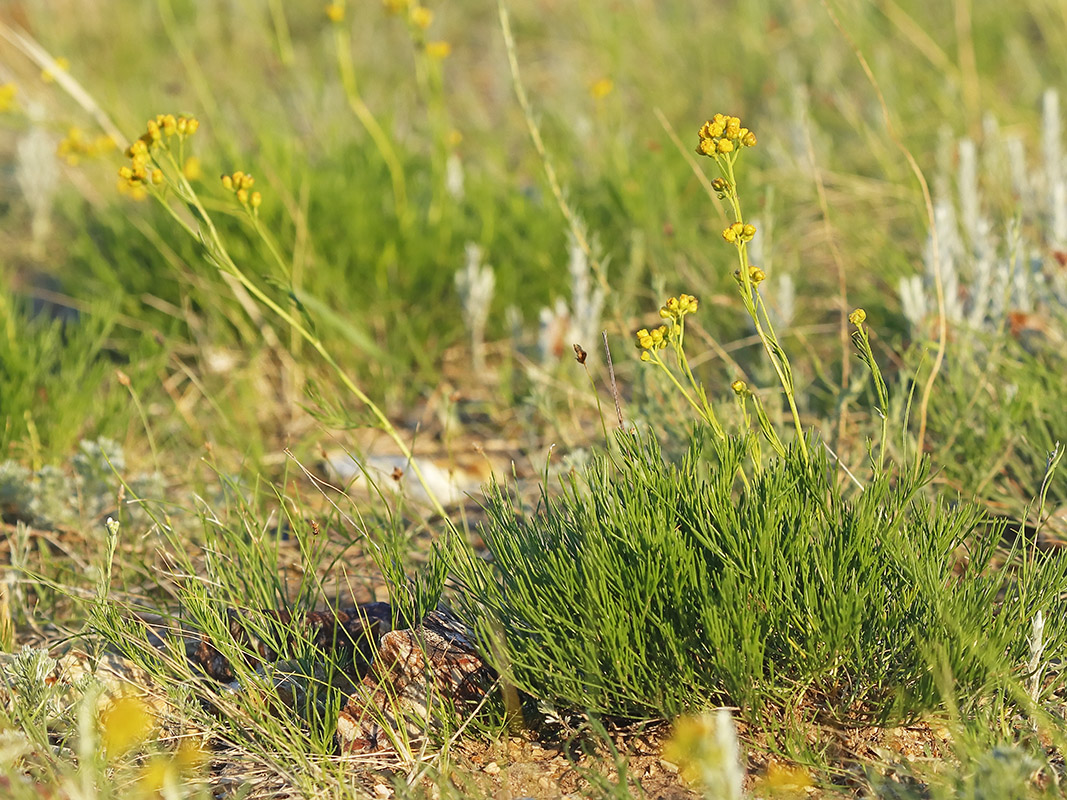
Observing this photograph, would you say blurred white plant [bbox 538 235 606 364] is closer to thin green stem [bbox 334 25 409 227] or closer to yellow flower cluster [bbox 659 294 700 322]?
thin green stem [bbox 334 25 409 227]

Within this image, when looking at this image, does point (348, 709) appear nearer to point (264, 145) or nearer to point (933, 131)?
point (264, 145)

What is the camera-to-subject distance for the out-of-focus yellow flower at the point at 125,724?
5.05 feet

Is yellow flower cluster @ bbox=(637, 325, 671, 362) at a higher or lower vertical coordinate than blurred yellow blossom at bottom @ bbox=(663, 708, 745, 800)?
higher

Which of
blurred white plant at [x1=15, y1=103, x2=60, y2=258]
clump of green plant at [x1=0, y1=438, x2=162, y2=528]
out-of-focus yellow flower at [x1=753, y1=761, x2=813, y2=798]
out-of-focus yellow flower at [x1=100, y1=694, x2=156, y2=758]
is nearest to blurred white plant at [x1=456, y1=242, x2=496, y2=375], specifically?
clump of green plant at [x1=0, y1=438, x2=162, y2=528]

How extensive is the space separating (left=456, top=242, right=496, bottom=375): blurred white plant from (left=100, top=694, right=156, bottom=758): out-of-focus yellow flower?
1667 millimetres

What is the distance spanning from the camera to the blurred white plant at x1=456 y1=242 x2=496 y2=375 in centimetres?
331

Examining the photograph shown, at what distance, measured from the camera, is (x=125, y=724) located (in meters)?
1.53

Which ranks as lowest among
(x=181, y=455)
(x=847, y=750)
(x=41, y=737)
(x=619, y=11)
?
(x=847, y=750)

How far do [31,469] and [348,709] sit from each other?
4.75ft

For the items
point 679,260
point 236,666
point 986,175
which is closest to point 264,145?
point 679,260

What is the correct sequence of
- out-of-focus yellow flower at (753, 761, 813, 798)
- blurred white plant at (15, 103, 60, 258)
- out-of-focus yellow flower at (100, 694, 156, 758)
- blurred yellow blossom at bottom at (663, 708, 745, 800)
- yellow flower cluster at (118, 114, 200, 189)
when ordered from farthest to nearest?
blurred white plant at (15, 103, 60, 258) → yellow flower cluster at (118, 114, 200, 189) → out-of-focus yellow flower at (753, 761, 813, 798) → out-of-focus yellow flower at (100, 694, 156, 758) → blurred yellow blossom at bottom at (663, 708, 745, 800)

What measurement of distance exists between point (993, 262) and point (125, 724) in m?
2.66

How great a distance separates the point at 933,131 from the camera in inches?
171

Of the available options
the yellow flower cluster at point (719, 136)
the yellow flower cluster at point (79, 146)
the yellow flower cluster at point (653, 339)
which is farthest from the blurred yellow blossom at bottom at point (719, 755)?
the yellow flower cluster at point (79, 146)
